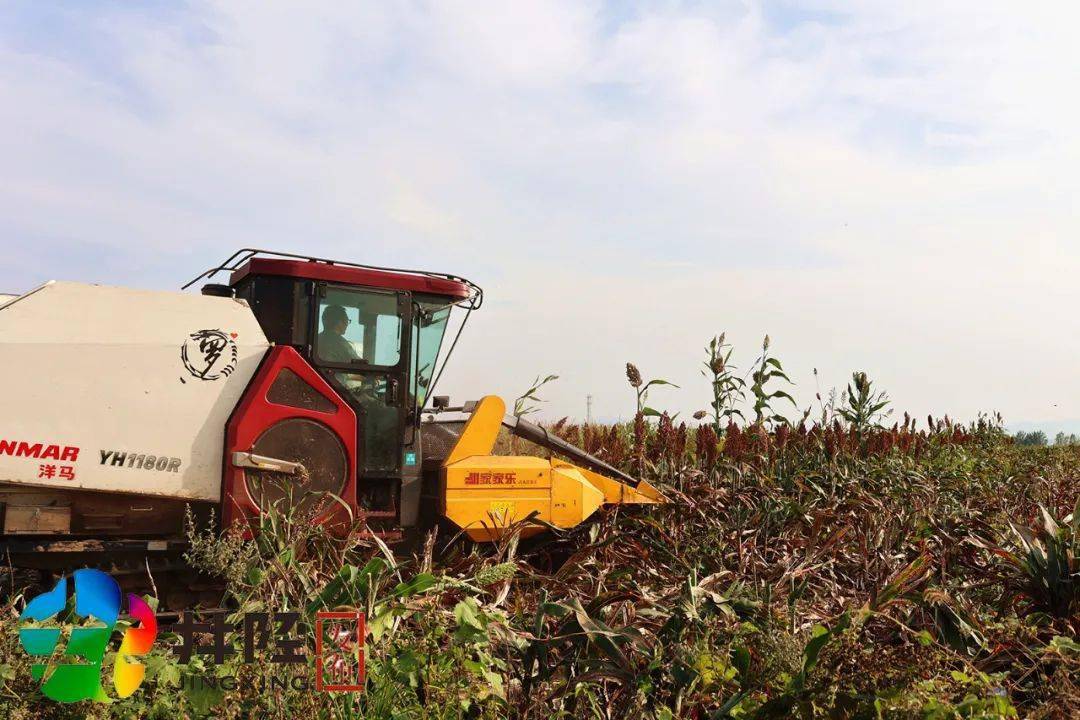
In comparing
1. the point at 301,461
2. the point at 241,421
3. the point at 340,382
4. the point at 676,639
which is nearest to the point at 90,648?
the point at 676,639

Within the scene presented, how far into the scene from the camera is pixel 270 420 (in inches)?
224

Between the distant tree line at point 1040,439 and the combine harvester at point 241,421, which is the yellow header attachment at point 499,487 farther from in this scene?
the distant tree line at point 1040,439

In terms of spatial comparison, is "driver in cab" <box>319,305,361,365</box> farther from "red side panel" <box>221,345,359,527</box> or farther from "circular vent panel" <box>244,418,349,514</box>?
"circular vent panel" <box>244,418,349,514</box>

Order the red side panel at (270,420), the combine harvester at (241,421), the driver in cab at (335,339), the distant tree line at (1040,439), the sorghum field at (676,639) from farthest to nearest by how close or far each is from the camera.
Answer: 1. the distant tree line at (1040,439)
2. the driver in cab at (335,339)
3. the red side panel at (270,420)
4. the combine harvester at (241,421)
5. the sorghum field at (676,639)

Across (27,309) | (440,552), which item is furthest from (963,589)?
(27,309)

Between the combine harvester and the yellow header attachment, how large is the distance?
1cm

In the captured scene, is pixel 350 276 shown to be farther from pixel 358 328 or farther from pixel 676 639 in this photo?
pixel 676 639

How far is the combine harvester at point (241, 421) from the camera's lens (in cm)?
528

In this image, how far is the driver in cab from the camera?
611 centimetres

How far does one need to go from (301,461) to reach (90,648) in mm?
3045

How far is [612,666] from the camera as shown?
2.95 m

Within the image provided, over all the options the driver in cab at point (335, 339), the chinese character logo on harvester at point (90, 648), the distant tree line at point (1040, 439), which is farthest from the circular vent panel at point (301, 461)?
the distant tree line at point (1040, 439)

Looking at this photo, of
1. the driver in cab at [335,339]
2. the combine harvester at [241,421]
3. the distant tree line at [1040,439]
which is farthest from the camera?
the distant tree line at [1040,439]

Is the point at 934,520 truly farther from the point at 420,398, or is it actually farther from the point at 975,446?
the point at 975,446
